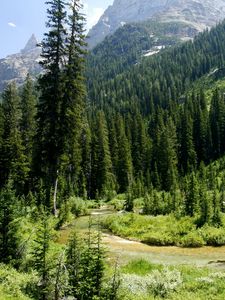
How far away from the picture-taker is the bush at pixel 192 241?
2914 centimetres

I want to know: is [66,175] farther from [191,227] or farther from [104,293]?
[104,293]

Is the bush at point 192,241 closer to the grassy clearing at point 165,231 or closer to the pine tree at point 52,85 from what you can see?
the grassy clearing at point 165,231

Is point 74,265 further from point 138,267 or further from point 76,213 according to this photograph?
point 76,213

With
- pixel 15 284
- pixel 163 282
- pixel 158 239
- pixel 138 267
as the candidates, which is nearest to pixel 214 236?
pixel 158 239

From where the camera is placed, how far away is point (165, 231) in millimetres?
32094

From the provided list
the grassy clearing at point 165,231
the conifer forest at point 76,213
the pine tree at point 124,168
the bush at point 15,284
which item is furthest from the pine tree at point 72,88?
the pine tree at point 124,168

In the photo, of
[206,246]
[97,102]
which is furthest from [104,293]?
[97,102]

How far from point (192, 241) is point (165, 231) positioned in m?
3.10

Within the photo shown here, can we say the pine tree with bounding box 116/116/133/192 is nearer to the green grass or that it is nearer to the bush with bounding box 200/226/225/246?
the bush with bounding box 200/226/225/246

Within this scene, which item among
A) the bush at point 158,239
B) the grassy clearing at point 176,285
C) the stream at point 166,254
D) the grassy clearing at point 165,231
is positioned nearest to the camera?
the grassy clearing at point 176,285

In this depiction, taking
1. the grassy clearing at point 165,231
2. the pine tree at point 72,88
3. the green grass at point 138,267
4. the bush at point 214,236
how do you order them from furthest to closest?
the pine tree at point 72,88 → the grassy clearing at point 165,231 → the bush at point 214,236 → the green grass at point 138,267

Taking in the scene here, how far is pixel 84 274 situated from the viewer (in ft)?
45.6

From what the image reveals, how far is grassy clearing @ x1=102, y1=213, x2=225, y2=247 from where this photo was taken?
29.5 m

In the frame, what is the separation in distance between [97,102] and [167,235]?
553 ft
